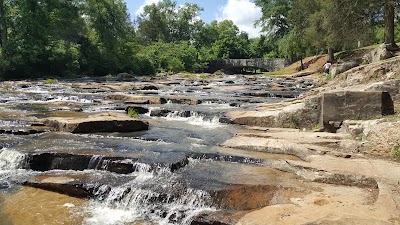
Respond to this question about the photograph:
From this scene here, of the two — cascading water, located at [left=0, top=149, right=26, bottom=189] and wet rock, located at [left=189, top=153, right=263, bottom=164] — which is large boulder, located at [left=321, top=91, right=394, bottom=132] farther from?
cascading water, located at [left=0, top=149, right=26, bottom=189]

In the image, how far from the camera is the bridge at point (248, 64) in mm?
62188

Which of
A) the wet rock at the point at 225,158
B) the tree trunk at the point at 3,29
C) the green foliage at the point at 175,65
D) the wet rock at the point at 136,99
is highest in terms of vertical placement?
the tree trunk at the point at 3,29

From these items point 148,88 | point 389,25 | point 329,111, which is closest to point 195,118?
point 329,111

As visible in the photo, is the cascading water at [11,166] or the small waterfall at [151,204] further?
the cascading water at [11,166]

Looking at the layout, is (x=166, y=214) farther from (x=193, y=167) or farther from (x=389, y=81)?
(x=389, y=81)

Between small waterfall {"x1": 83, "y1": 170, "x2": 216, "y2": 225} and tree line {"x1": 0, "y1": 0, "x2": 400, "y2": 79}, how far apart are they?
2051cm

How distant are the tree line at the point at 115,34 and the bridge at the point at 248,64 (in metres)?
2.84

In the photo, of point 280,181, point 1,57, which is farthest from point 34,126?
point 1,57

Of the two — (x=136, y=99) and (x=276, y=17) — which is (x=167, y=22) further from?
(x=136, y=99)

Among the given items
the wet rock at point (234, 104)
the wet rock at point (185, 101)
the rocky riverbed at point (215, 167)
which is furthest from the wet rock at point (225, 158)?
the wet rock at point (185, 101)

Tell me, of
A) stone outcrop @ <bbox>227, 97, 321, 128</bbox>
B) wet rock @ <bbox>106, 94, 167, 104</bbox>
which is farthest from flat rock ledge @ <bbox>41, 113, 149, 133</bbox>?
wet rock @ <bbox>106, 94, 167, 104</bbox>

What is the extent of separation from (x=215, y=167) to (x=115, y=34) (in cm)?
4332

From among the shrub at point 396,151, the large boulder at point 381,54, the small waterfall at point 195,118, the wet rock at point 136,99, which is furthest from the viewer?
the large boulder at point 381,54

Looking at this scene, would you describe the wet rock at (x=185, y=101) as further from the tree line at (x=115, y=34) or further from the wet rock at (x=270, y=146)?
the tree line at (x=115, y=34)
